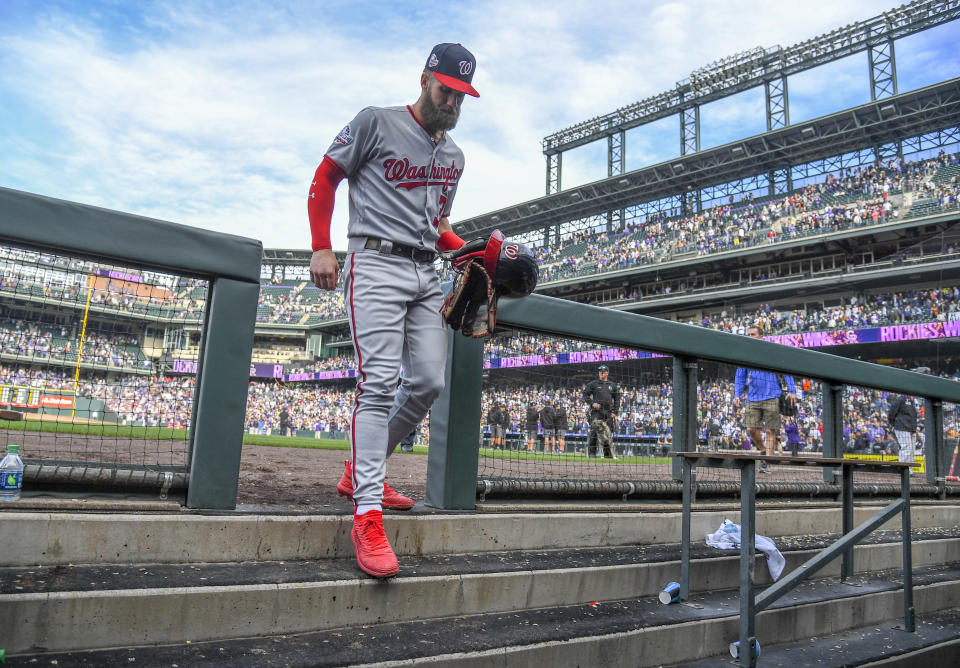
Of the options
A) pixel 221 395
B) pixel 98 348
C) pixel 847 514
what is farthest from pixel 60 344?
pixel 847 514

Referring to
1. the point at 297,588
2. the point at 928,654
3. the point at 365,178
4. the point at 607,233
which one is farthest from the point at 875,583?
the point at 607,233

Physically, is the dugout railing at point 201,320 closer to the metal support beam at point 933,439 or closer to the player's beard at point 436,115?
the player's beard at point 436,115

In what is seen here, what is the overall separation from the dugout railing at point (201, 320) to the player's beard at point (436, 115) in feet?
2.93

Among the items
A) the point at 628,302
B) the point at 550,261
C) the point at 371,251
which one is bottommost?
the point at 371,251

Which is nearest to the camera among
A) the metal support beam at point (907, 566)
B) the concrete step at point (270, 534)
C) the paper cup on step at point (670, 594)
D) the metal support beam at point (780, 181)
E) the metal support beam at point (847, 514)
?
the concrete step at point (270, 534)

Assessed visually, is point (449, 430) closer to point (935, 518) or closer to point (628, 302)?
point (935, 518)

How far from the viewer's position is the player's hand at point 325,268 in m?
2.39

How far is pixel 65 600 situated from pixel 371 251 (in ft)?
4.85

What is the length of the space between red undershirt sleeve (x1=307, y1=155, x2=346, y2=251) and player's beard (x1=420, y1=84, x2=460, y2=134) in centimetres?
42

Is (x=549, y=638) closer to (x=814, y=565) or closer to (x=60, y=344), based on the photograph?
(x=814, y=565)

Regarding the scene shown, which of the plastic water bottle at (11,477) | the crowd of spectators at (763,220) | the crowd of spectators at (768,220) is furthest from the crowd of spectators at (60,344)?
the crowd of spectators at (768,220)

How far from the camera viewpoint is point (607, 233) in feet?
127

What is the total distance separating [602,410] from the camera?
3922 mm

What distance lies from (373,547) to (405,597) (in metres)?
0.21
